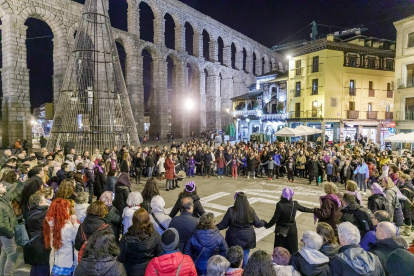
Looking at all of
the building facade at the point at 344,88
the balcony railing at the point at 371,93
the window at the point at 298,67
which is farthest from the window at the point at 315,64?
the balcony railing at the point at 371,93

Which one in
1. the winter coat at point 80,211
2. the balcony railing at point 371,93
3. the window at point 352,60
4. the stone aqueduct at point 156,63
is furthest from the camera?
the balcony railing at point 371,93

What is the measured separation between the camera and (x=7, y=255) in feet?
13.9

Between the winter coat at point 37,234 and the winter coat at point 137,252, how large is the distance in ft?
4.62

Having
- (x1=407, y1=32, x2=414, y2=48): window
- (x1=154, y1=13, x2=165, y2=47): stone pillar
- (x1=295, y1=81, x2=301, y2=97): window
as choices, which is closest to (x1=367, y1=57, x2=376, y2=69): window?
(x1=407, y1=32, x2=414, y2=48): window

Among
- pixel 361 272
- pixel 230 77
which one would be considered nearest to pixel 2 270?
pixel 361 272

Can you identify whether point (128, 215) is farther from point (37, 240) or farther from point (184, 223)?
point (37, 240)

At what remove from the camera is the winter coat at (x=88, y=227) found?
3.49 m

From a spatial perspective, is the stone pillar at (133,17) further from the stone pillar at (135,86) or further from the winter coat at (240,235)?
the winter coat at (240,235)

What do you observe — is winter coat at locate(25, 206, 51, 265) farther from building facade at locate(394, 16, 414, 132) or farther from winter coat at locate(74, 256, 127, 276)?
building facade at locate(394, 16, 414, 132)

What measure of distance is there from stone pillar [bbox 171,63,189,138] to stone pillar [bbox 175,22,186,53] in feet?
7.91

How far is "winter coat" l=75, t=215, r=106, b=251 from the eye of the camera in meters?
3.49

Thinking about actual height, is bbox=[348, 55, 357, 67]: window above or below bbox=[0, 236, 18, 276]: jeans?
above

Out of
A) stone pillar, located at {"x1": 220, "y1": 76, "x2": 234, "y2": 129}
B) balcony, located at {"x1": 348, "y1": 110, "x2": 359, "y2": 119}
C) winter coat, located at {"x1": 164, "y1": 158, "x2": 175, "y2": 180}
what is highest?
stone pillar, located at {"x1": 220, "y1": 76, "x2": 234, "y2": 129}

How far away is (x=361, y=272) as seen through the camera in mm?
2713
